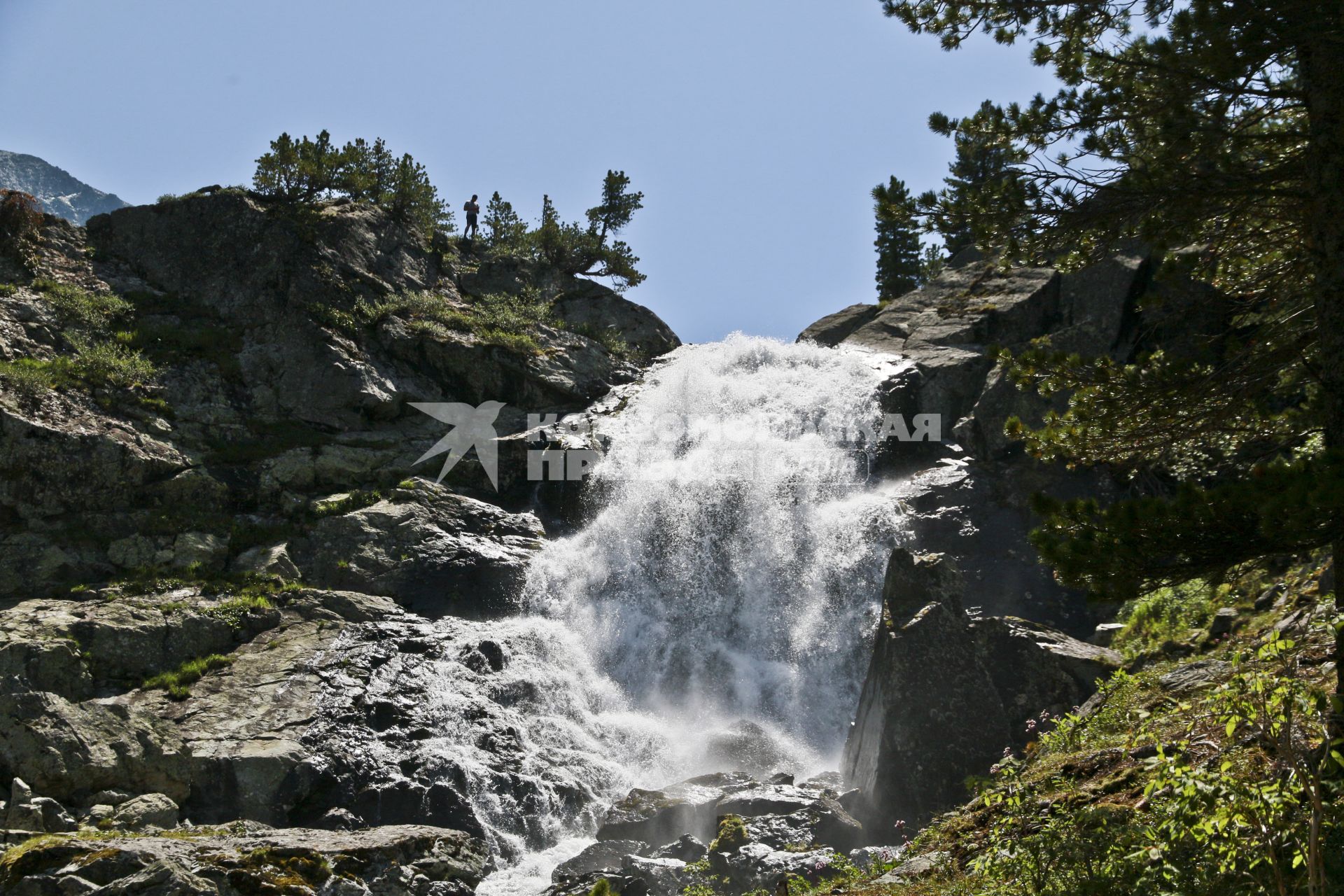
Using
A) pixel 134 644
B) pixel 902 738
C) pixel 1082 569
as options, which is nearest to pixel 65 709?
pixel 134 644

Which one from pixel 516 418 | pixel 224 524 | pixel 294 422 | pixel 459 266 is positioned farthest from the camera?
pixel 459 266

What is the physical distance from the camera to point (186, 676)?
1784cm

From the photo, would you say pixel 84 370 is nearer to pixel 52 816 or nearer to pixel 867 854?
pixel 52 816

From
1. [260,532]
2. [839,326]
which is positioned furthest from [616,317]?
[260,532]

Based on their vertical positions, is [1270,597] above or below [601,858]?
above

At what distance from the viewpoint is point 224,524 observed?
22703 mm

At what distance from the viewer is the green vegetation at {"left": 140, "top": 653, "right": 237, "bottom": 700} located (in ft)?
57.0

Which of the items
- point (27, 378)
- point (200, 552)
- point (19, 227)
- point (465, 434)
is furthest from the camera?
point (465, 434)

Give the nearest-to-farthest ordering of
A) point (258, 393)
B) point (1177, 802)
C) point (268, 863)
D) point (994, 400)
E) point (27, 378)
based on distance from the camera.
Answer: point (1177, 802)
point (268, 863)
point (27, 378)
point (994, 400)
point (258, 393)

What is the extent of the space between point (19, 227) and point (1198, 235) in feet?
103

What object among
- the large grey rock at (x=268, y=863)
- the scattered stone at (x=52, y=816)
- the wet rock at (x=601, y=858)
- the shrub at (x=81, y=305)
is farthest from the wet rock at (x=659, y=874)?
the shrub at (x=81, y=305)

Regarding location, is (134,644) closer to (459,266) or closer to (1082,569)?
(1082,569)

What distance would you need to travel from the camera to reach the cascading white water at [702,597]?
19.0 m

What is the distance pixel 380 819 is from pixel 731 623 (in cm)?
972
